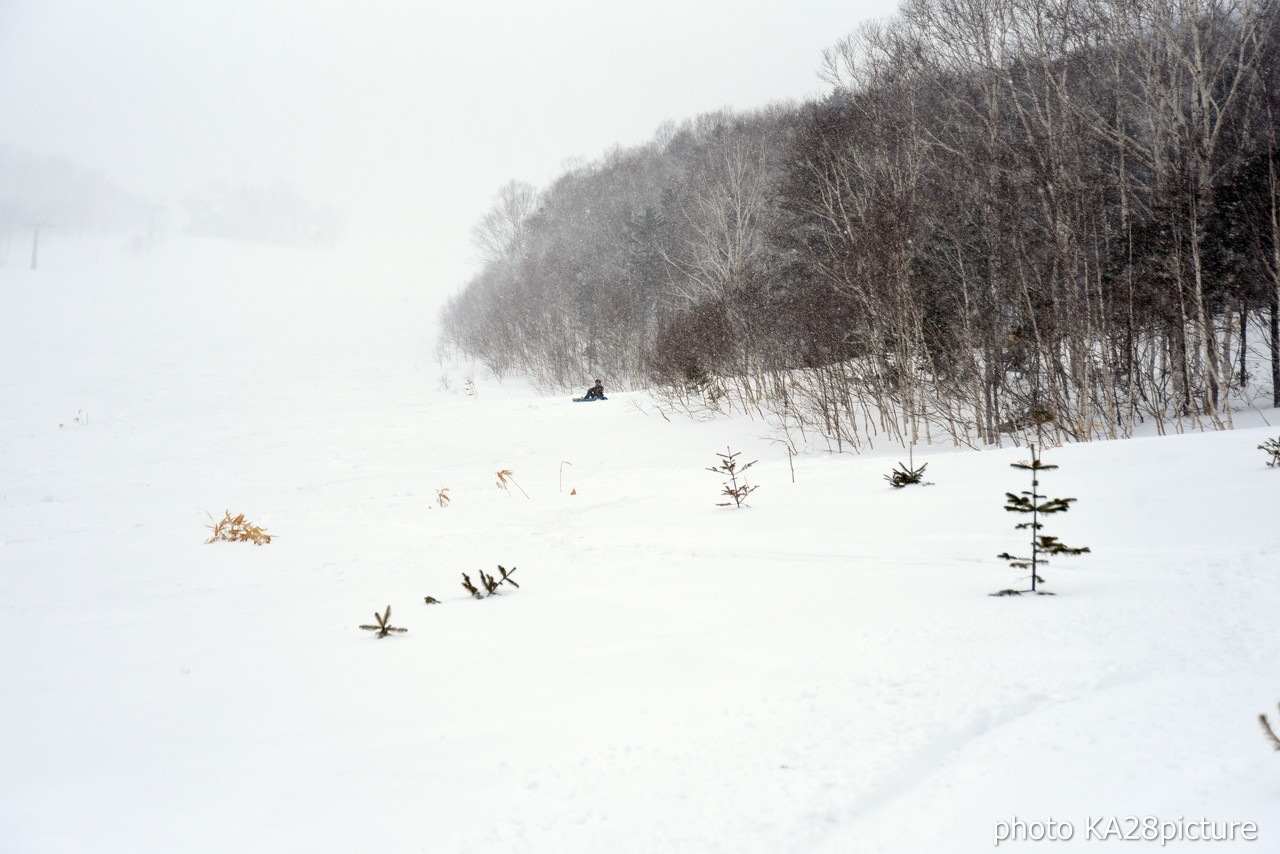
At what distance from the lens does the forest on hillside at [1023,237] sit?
12.0 meters

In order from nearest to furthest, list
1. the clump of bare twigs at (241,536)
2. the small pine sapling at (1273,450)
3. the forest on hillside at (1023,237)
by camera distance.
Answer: the small pine sapling at (1273,450)
the clump of bare twigs at (241,536)
the forest on hillside at (1023,237)

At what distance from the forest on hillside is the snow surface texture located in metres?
5.78

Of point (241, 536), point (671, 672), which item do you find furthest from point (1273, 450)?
point (241, 536)

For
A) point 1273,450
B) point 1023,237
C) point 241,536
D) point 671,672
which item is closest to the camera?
point 671,672

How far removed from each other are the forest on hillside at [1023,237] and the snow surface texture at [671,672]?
578 centimetres

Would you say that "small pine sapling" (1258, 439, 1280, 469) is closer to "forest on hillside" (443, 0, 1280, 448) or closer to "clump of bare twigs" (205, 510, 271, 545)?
"forest on hillside" (443, 0, 1280, 448)

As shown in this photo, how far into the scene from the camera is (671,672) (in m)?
2.80

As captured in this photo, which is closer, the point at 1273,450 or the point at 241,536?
the point at 1273,450

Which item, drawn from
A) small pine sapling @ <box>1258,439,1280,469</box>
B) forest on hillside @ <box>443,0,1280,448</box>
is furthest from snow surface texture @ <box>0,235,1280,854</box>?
forest on hillside @ <box>443,0,1280,448</box>

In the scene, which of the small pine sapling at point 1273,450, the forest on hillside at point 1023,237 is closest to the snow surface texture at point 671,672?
the small pine sapling at point 1273,450

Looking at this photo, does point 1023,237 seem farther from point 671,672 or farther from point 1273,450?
point 671,672

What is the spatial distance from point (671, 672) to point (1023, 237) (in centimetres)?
1318

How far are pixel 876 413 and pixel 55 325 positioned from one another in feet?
152

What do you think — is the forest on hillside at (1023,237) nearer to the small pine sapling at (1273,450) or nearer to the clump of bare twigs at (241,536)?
the small pine sapling at (1273,450)
